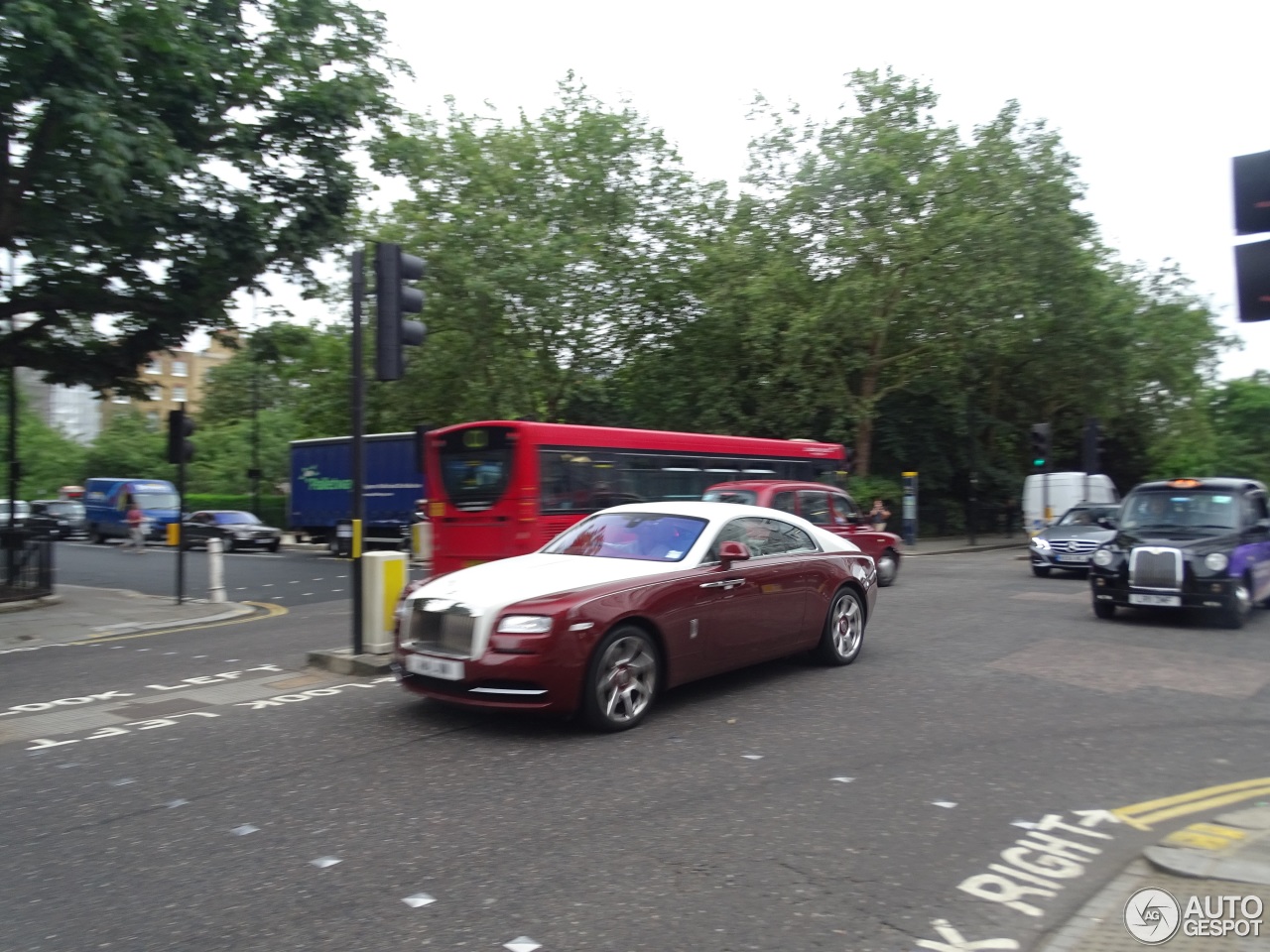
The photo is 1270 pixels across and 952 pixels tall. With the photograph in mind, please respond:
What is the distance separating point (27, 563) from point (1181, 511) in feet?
56.6

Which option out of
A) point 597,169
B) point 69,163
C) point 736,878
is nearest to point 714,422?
point 597,169

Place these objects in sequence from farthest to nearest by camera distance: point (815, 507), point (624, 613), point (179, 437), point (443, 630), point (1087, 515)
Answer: point (1087, 515) < point (179, 437) < point (815, 507) < point (443, 630) < point (624, 613)

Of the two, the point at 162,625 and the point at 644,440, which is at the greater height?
the point at 644,440

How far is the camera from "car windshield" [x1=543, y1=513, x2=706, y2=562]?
294 inches

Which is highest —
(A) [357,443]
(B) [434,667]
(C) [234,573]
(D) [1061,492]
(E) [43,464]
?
(E) [43,464]

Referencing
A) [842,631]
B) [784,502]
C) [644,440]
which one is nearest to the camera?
[842,631]

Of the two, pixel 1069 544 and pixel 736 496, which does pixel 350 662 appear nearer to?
pixel 736 496

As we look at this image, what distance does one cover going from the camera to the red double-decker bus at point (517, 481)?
1535 cm

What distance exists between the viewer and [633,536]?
7.71 metres

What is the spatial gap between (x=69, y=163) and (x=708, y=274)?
21903mm

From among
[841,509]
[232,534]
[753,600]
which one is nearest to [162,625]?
[753,600]

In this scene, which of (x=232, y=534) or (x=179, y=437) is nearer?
(x=179, y=437)

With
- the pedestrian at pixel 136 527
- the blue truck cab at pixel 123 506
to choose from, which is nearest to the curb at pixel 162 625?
the pedestrian at pixel 136 527

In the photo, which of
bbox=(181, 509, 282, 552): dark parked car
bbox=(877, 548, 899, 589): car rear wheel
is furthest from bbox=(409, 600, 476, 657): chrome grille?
bbox=(181, 509, 282, 552): dark parked car
